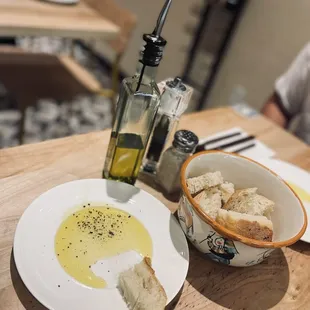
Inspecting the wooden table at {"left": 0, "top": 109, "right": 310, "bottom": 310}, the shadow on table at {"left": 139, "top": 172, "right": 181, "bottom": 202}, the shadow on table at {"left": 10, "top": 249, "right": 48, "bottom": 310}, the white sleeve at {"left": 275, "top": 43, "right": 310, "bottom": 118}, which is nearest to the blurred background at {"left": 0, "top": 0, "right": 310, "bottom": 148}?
the white sleeve at {"left": 275, "top": 43, "right": 310, "bottom": 118}

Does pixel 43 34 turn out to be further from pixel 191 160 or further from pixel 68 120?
pixel 191 160

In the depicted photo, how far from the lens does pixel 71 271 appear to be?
1.92 feet

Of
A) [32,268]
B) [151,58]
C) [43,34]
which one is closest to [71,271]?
[32,268]

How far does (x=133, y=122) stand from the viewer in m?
0.76

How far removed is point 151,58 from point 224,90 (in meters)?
1.97

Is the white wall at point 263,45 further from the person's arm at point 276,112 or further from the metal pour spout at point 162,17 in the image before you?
the metal pour spout at point 162,17

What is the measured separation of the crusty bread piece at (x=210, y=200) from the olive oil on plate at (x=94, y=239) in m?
0.11

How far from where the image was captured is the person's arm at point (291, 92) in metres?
1.54

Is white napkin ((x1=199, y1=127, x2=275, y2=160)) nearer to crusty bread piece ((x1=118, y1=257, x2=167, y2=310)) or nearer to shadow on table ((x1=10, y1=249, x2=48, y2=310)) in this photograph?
crusty bread piece ((x1=118, y1=257, x2=167, y2=310))

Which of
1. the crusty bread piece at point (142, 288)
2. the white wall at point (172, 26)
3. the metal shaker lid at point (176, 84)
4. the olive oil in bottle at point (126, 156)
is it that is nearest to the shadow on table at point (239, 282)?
the crusty bread piece at point (142, 288)

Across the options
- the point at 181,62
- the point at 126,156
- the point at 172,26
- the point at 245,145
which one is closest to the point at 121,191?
the point at 126,156

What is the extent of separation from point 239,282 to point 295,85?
111cm

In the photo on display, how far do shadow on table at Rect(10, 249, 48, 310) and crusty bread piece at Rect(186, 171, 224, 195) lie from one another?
0.31m

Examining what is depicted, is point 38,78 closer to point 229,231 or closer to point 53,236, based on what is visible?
point 53,236
